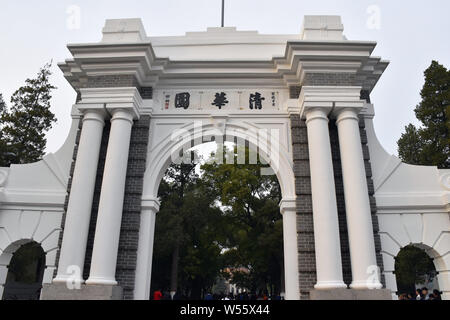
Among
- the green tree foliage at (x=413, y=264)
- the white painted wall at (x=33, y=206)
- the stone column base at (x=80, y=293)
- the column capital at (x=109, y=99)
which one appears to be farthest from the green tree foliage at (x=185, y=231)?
the stone column base at (x=80, y=293)

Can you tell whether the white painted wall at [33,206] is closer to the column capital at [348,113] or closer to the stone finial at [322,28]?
the column capital at [348,113]

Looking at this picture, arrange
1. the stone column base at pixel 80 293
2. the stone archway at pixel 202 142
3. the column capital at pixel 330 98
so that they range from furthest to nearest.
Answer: the column capital at pixel 330 98
the stone archway at pixel 202 142
the stone column base at pixel 80 293

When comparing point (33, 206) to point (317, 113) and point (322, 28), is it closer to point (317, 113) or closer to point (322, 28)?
point (317, 113)

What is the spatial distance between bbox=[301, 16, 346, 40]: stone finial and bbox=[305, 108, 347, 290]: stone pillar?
1813mm

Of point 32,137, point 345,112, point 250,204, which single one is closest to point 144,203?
point 345,112

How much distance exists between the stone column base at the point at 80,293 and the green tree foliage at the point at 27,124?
8615 mm

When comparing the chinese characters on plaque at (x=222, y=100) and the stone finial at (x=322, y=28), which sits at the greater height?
the stone finial at (x=322, y=28)

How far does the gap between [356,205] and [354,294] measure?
1541 mm

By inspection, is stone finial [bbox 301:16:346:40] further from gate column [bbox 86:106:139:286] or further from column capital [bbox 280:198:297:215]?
gate column [bbox 86:106:139:286]

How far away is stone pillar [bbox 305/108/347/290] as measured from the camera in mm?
6207

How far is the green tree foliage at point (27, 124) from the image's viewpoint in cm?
1322

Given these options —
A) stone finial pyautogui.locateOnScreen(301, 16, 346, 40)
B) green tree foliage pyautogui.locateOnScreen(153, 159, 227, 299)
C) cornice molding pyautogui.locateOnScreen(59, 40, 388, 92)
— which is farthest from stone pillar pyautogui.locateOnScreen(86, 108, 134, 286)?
green tree foliage pyautogui.locateOnScreen(153, 159, 227, 299)

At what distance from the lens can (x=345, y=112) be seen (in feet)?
23.7

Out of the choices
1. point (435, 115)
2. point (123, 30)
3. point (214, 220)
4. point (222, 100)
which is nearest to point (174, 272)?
point (214, 220)
